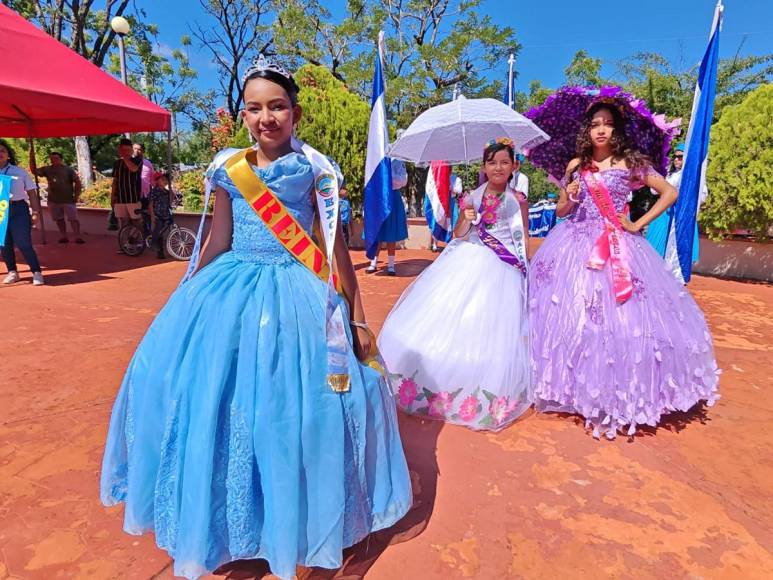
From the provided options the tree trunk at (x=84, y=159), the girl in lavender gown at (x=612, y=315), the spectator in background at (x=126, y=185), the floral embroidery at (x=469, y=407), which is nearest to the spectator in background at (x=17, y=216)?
the spectator in background at (x=126, y=185)

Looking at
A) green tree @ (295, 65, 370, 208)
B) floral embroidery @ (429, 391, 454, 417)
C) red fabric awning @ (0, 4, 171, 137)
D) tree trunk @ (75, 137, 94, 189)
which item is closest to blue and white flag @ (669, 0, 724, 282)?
floral embroidery @ (429, 391, 454, 417)

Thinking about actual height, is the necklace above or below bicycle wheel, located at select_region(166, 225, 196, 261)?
above

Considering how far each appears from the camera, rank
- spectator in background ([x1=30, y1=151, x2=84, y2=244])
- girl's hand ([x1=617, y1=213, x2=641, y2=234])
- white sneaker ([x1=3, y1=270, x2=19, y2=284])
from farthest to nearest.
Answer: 1. spectator in background ([x1=30, y1=151, x2=84, y2=244])
2. white sneaker ([x1=3, y1=270, x2=19, y2=284])
3. girl's hand ([x1=617, y1=213, x2=641, y2=234])

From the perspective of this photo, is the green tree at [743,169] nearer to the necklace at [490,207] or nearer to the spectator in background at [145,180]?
the necklace at [490,207]

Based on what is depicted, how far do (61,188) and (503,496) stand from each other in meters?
11.3

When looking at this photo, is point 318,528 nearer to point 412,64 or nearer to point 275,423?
point 275,423

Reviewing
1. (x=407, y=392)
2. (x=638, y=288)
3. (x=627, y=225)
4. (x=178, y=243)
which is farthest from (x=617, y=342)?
(x=178, y=243)

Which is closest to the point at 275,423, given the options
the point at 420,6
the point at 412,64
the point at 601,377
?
the point at 601,377

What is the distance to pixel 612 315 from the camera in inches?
118

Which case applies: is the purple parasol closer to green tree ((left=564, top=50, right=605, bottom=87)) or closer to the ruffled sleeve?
the ruffled sleeve

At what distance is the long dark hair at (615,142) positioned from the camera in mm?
3186

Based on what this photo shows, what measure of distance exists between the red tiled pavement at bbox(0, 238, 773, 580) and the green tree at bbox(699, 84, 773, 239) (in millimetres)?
5179

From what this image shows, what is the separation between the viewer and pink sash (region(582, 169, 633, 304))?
9.93ft

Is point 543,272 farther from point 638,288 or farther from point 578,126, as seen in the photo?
point 578,126
